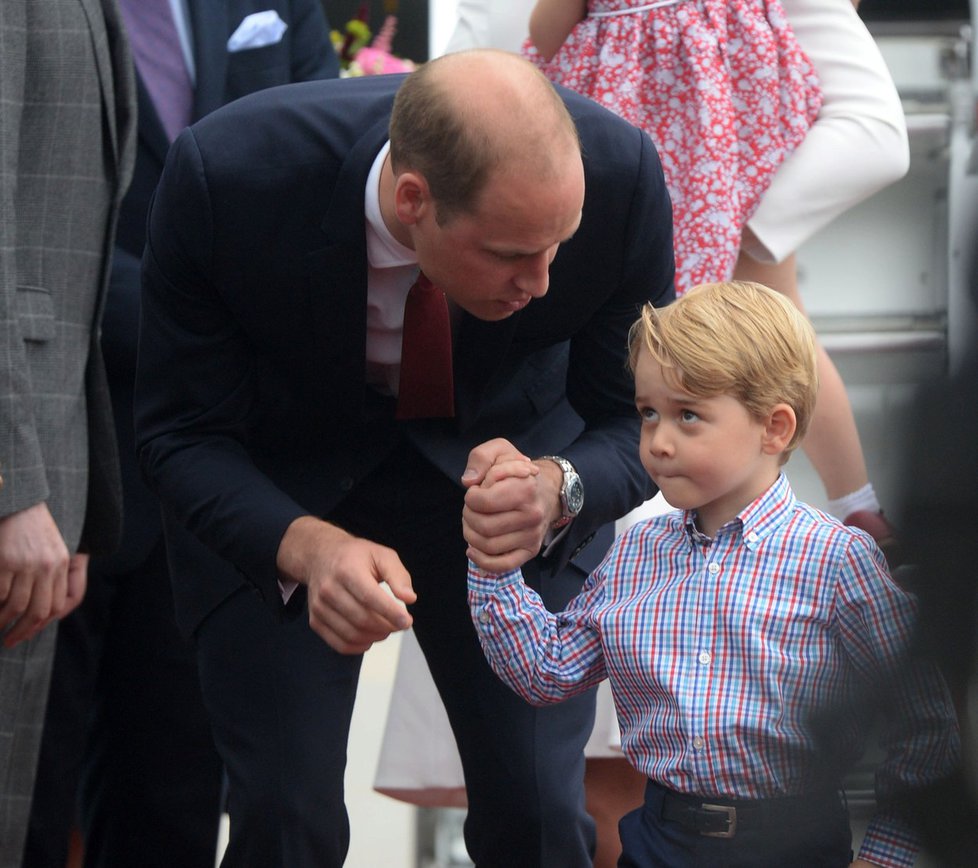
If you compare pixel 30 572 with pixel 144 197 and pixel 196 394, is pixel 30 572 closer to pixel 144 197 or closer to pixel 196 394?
pixel 196 394

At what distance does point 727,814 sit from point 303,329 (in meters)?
0.86

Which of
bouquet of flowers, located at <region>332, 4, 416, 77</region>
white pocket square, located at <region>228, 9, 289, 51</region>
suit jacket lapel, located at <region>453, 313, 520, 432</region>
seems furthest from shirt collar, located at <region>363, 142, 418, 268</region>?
bouquet of flowers, located at <region>332, 4, 416, 77</region>

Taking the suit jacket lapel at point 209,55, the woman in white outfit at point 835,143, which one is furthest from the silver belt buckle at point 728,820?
the suit jacket lapel at point 209,55

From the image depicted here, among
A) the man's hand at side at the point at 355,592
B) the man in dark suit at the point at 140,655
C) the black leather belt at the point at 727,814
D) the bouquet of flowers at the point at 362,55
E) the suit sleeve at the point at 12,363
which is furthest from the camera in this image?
the bouquet of flowers at the point at 362,55

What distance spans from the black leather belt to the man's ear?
0.77 m

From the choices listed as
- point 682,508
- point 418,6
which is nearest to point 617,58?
point 682,508

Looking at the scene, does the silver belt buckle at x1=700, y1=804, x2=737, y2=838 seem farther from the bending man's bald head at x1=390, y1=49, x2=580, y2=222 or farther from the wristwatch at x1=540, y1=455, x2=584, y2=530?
the bending man's bald head at x1=390, y1=49, x2=580, y2=222

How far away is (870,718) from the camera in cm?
94

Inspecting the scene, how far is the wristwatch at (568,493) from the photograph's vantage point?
79.8 inches

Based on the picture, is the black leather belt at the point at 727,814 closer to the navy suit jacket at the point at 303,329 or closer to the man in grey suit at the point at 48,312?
the navy suit jacket at the point at 303,329

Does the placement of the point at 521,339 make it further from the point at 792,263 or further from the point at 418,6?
the point at 418,6

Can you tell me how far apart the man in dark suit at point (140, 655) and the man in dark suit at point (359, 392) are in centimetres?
44

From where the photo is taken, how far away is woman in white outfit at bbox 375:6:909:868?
2.56 m

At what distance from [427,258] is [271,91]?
1.26 ft
